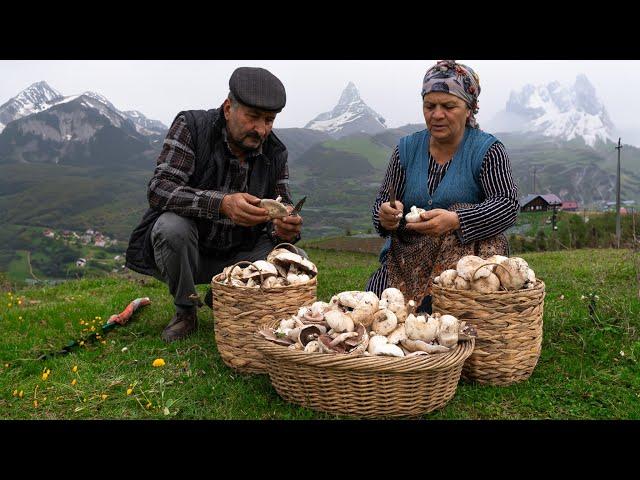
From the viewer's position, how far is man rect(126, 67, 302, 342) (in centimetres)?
436

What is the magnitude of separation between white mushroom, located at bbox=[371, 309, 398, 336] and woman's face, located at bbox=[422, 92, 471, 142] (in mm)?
1517

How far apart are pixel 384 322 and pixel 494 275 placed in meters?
0.78

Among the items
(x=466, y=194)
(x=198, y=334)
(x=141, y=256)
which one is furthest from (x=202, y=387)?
(x=466, y=194)

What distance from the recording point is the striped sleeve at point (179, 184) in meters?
4.50

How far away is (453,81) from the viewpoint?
412 cm

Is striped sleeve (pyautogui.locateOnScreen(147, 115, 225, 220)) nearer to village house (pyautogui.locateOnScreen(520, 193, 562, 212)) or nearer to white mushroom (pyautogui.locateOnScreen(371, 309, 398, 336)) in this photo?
white mushroom (pyautogui.locateOnScreen(371, 309, 398, 336))

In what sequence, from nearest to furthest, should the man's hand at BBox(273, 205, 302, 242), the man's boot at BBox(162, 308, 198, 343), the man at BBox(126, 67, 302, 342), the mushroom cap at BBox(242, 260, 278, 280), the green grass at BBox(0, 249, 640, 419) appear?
the green grass at BBox(0, 249, 640, 419)
the mushroom cap at BBox(242, 260, 278, 280)
the man at BBox(126, 67, 302, 342)
the man's hand at BBox(273, 205, 302, 242)
the man's boot at BBox(162, 308, 198, 343)

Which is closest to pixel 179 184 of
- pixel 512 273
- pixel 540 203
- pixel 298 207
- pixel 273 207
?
pixel 273 207

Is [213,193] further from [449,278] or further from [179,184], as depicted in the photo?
[449,278]

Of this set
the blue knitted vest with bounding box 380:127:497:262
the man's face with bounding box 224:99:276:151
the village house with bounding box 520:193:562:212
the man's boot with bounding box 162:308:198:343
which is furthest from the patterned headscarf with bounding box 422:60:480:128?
the village house with bounding box 520:193:562:212

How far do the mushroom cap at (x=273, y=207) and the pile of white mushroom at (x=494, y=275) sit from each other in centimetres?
145

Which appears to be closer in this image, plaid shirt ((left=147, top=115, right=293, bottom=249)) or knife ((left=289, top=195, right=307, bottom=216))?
plaid shirt ((left=147, top=115, right=293, bottom=249))

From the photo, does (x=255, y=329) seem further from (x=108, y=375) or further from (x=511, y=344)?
(x=511, y=344)

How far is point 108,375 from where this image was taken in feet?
13.6
